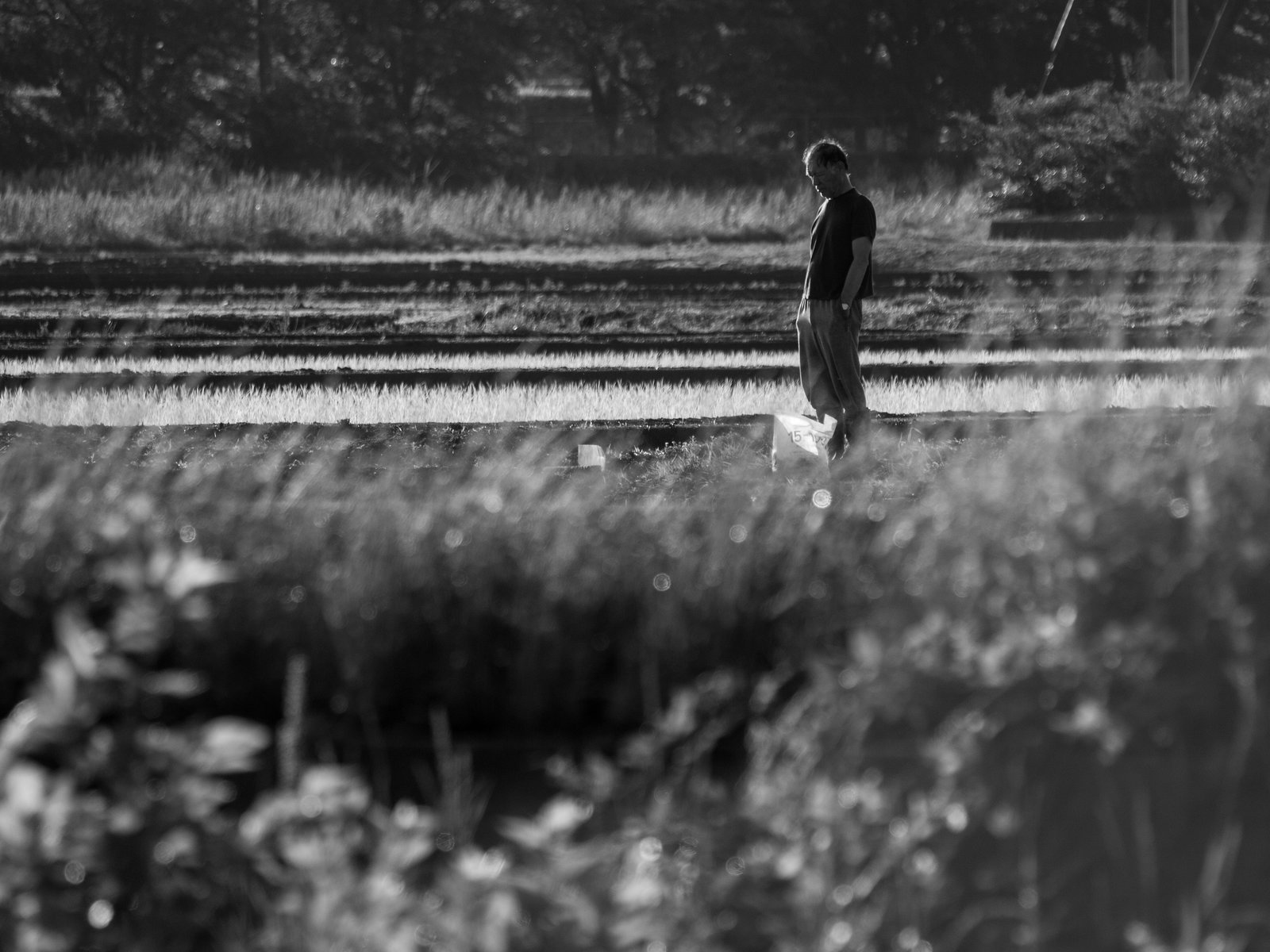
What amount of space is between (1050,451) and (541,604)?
1117mm

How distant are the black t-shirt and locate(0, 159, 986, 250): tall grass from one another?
17.6m

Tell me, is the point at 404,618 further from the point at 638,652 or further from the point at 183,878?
the point at 183,878

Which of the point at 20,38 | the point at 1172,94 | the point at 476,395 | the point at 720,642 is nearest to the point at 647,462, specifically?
the point at 476,395

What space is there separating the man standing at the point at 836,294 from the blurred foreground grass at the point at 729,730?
5.03 metres

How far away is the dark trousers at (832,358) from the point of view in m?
8.86

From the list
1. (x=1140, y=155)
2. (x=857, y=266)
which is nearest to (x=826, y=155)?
(x=857, y=266)

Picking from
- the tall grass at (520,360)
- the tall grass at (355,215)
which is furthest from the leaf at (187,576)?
the tall grass at (355,215)

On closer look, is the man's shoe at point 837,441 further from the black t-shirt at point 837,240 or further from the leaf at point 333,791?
the leaf at point 333,791

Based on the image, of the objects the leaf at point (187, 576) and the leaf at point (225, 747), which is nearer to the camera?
the leaf at point (225, 747)

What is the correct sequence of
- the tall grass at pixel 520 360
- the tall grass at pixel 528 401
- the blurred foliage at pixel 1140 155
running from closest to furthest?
the tall grass at pixel 528 401 → the tall grass at pixel 520 360 → the blurred foliage at pixel 1140 155

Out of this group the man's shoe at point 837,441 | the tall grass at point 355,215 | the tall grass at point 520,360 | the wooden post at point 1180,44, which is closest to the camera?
the man's shoe at point 837,441

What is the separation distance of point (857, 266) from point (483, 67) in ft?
115

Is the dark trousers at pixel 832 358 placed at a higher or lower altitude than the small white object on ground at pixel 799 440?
higher

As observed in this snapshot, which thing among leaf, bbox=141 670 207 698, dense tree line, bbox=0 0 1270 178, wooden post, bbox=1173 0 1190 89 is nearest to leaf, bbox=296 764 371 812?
leaf, bbox=141 670 207 698
